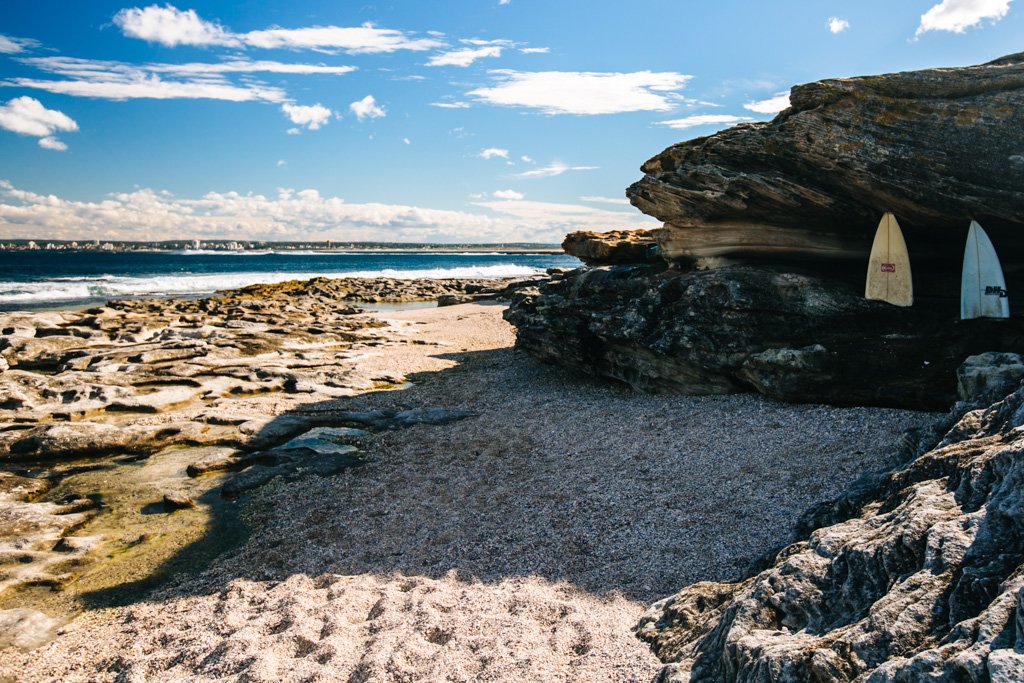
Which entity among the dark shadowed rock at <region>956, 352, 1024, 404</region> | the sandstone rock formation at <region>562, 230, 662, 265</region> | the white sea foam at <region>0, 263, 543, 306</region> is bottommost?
the dark shadowed rock at <region>956, 352, 1024, 404</region>

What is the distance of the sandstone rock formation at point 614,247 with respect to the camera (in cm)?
1941

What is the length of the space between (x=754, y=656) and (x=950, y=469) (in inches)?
→ 92.5

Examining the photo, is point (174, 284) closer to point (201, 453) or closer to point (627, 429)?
point (201, 453)

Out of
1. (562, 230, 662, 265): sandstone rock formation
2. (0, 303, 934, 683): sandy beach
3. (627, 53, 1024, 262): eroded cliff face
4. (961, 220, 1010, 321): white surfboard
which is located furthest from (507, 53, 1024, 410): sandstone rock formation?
(562, 230, 662, 265): sandstone rock formation

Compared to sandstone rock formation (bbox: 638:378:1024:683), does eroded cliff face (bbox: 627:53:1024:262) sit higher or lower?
higher

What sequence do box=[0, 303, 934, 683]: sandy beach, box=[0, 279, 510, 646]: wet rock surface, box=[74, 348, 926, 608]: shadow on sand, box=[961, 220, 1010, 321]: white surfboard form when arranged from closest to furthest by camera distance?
box=[0, 303, 934, 683]: sandy beach < box=[74, 348, 926, 608]: shadow on sand < box=[0, 279, 510, 646]: wet rock surface < box=[961, 220, 1010, 321]: white surfboard

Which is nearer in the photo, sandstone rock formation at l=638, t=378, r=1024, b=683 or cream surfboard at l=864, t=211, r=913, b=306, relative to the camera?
sandstone rock formation at l=638, t=378, r=1024, b=683

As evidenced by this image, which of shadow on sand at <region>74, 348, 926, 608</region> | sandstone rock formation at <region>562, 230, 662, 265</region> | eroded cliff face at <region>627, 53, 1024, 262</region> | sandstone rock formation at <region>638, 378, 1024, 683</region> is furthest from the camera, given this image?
sandstone rock formation at <region>562, 230, 662, 265</region>

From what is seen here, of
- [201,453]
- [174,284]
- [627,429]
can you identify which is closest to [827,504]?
[627,429]

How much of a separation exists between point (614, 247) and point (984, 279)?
32.9ft

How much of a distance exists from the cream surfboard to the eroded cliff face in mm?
Answer: 354

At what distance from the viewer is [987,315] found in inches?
436

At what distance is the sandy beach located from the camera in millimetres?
5941

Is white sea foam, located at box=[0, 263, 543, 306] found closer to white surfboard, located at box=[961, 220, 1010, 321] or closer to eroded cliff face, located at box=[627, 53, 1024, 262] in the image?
eroded cliff face, located at box=[627, 53, 1024, 262]
